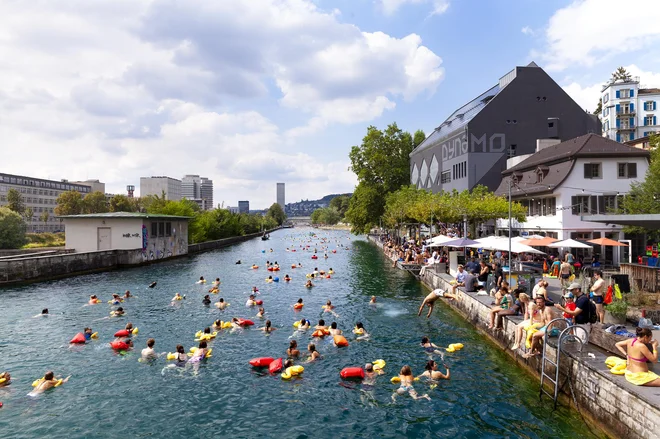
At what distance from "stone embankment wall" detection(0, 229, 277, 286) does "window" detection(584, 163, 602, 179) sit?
152 feet

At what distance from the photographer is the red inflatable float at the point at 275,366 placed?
15541mm

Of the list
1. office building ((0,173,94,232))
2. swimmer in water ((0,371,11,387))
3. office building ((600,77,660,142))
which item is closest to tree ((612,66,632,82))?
office building ((600,77,660,142))

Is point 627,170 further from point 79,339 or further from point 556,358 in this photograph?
point 79,339

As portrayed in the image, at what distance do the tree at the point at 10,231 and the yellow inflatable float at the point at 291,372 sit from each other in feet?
187

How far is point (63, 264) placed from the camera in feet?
131

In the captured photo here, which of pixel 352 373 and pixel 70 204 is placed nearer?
pixel 352 373

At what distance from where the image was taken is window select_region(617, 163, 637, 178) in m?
35.5

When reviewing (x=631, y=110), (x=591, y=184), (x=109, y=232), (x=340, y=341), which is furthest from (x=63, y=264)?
(x=631, y=110)

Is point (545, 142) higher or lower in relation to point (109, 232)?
higher

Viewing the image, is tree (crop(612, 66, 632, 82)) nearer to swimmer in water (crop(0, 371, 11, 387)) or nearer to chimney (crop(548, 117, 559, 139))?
chimney (crop(548, 117, 559, 139))

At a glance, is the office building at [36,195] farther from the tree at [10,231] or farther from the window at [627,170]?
the window at [627,170]

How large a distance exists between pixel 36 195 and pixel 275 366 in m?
154

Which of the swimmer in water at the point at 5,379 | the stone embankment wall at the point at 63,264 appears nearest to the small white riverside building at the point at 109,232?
the stone embankment wall at the point at 63,264

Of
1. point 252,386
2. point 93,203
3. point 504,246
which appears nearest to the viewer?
point 252,386
